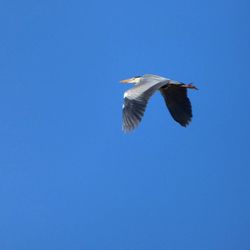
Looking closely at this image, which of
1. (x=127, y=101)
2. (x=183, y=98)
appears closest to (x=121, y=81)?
(x=183, y=98)

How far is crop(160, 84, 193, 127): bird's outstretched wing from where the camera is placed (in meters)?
10.4

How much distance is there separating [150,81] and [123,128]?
134 centimetres

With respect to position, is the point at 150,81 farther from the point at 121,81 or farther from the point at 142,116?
the point at 121,81

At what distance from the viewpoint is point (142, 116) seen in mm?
8852

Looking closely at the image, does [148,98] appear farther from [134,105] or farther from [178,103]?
[178,103]

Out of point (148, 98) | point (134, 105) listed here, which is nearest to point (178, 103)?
point (148, 98)

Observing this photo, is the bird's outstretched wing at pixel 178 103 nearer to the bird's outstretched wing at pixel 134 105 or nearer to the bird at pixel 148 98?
the bird at pixel 148 98

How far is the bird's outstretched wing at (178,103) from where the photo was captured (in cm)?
1038

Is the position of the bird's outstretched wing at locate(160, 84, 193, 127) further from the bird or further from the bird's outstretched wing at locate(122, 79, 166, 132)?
the bird's outstretched wing at locate(122, 79, 166, 132)

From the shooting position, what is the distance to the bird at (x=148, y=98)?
8883mm

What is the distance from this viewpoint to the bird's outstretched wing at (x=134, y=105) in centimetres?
882

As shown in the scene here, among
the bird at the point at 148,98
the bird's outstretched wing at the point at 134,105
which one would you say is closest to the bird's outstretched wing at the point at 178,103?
the bird at the point at 148,98

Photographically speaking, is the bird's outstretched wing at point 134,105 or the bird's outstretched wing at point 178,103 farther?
the bird's outstretched wing at point 178,103

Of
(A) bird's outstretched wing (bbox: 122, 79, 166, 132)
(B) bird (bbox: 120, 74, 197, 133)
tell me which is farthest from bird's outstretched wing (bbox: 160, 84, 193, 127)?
(A) bird's outstretched wing (bbox: 122, 79, 166, 132)
